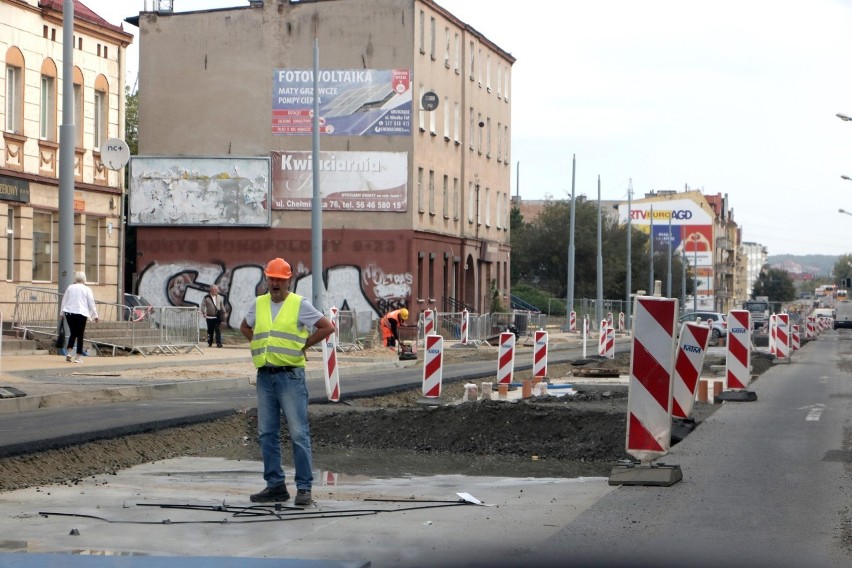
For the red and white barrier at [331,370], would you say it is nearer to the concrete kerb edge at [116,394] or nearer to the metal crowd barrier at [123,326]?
the concrete kerb edge at [116,394]

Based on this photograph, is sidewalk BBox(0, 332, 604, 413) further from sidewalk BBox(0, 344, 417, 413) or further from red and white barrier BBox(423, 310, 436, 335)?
red and white barrier BBox(423, 310, 436, 335)

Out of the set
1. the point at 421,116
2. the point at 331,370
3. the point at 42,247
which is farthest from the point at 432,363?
the point at 421,116

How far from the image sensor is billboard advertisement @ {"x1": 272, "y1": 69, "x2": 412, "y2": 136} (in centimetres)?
5459

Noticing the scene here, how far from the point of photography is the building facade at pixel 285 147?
54.6 meters

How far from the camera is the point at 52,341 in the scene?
3094 cm

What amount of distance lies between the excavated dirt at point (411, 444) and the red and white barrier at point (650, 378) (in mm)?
1391

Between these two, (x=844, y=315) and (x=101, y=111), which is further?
(x=844, y=315)

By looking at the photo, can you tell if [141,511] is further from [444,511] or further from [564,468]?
[564,468]

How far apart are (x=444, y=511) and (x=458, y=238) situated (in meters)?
53.0

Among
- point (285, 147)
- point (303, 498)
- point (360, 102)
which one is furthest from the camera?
point (285, 147)

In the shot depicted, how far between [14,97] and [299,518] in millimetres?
26833

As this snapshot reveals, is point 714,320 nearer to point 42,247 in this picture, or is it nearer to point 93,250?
point 93,250

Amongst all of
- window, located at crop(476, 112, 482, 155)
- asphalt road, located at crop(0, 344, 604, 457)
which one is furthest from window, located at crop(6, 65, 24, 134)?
window, located at crop(476, 112, 482, 155)

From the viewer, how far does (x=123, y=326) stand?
32125 mm
